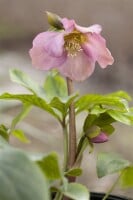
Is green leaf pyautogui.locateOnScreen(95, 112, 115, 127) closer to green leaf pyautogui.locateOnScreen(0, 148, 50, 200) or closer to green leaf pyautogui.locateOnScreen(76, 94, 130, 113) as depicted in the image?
green leaf pyautogui.locateOnScreen(76, 94, 130, 113)

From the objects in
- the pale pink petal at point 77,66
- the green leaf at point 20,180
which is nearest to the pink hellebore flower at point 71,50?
the pale pink petal at point 77,66

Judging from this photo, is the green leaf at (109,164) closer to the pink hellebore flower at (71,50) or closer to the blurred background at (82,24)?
the pink hellebore flower at (71,50)

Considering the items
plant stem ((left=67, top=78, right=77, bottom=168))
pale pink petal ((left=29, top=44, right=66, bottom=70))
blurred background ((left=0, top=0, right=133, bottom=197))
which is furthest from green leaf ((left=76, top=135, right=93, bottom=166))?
blurred background ((left=0, top=0, right=133, bottom=197))

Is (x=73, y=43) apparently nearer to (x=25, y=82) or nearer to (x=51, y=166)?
(x=25, y=82)

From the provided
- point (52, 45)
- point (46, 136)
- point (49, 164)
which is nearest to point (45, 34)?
point (52, 45)

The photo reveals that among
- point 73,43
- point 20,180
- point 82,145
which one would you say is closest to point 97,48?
point 73,43
